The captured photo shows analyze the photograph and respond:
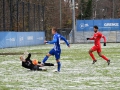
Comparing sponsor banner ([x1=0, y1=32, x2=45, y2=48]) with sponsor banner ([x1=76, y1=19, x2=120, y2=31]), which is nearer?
sponsor banner ([x1=0, y1=32, x2=45, y2=48])

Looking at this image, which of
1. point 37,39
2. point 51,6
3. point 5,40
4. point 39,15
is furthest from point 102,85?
point 51,6

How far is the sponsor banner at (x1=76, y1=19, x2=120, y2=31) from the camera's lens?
6538cm

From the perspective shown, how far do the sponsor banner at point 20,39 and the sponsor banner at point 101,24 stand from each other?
9375mm

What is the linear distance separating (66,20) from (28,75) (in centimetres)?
9237

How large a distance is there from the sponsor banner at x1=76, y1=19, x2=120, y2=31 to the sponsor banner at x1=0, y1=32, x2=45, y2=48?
9.38 meters

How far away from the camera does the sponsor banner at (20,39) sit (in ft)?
141

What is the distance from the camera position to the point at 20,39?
48.4m

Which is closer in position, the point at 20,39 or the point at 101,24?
the point at 20,39

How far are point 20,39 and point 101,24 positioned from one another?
20.4 m

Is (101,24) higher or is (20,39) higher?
(101,24)

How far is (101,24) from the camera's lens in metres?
65.3

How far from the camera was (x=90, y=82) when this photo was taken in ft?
44.8

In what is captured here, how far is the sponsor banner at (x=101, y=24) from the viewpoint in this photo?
65.4 m

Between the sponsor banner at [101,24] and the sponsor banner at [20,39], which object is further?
the sponsor banner at [101,24]
